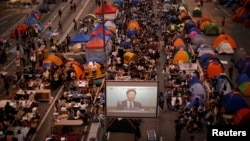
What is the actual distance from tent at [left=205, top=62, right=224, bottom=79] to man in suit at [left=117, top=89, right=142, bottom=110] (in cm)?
847

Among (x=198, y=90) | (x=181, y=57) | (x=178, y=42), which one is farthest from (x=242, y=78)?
(x=178, y=42)

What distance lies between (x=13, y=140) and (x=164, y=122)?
8644mm

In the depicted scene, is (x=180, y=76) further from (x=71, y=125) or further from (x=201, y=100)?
(x=71, y=125)

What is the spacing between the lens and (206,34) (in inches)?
1783

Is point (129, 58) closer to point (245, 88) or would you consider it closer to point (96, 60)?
point (96, 60)

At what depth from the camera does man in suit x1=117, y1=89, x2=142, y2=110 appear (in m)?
24.5

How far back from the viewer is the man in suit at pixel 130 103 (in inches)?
963

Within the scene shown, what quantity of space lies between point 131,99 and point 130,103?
0.25 metres

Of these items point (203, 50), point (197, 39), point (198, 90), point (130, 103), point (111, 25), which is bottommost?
point (130, 103)

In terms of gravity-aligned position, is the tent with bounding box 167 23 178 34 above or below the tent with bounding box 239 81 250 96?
above

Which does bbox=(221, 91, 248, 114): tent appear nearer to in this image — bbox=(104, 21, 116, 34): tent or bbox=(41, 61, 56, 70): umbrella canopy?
bbox=(41, 61, 56, 70): umbrella canopy

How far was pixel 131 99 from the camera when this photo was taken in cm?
2458

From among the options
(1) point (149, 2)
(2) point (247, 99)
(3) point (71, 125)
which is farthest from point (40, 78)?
(1) point (149, 2)

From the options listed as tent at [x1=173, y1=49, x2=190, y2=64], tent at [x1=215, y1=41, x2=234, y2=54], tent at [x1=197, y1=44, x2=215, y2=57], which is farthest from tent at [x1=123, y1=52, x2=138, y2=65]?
tent at [x1=215, y1=41, x2=234, y2=54]
